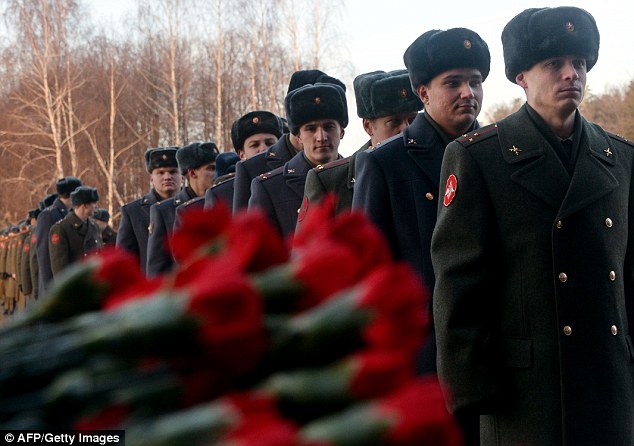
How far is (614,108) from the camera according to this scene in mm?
44031

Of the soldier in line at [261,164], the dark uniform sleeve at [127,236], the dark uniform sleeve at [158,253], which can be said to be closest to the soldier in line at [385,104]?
the soldier in line at [261,164]

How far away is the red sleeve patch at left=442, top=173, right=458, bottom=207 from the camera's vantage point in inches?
123

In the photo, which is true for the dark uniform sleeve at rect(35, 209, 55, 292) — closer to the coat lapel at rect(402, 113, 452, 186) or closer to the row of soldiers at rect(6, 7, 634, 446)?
the coat lapel at rect(402, 113, 452, 186)

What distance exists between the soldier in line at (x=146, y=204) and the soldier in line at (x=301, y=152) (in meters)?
3.36

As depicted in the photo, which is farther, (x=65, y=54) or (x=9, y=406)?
(x=65, y=54)

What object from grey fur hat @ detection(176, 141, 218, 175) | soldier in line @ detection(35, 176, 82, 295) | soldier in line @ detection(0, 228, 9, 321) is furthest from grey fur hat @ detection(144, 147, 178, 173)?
soldier in line @ detection(0, 228, 9, 321)

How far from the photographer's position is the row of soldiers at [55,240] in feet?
41.0

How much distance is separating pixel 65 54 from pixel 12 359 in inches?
1290


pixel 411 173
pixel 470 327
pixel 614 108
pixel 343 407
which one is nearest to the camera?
pixel 343 407

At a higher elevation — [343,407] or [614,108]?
[614,108]

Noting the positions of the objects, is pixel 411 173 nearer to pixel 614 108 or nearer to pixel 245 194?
pixel 245 194

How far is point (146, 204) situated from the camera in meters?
9.20

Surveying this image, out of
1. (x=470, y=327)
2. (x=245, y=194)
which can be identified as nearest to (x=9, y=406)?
(x=470, y=327)

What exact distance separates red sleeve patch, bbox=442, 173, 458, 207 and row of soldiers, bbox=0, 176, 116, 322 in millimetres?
7513
